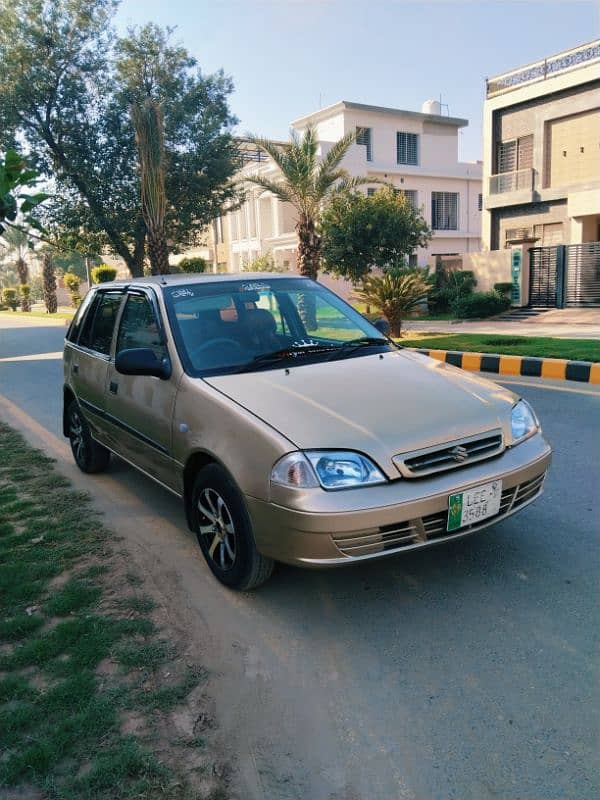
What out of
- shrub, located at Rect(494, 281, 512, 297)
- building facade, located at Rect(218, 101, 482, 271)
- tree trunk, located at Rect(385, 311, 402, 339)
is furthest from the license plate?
building facade, located at Rect(218, 101, 482, 271)

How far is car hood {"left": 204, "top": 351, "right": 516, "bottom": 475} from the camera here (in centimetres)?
311

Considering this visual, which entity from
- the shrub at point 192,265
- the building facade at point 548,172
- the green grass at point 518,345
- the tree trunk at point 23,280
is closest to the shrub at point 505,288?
the building facade at point 548,172

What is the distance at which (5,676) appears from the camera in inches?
112

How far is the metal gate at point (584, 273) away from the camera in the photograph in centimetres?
2242

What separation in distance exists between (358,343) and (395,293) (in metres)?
11.2

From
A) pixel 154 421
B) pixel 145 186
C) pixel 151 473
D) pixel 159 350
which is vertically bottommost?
pixel 151 473

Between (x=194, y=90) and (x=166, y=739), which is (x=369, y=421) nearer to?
(x=166, y=739)

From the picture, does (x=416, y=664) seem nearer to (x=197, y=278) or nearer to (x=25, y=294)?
(x=197, y=278)

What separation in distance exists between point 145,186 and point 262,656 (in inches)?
806

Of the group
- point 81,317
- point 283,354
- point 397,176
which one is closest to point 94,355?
point 81,317

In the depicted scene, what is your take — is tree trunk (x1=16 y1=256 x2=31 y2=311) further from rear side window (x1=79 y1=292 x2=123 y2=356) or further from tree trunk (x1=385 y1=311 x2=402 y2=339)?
rear side window (x1=79 y1=292 x2=123 y2=356)

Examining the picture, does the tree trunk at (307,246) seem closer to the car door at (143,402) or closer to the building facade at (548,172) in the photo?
the building facade at (548,172)

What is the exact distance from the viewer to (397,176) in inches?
1534

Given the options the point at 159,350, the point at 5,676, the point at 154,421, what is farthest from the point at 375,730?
the point at 159,350
